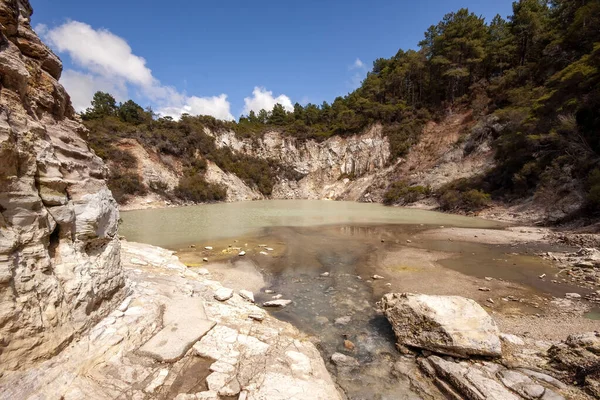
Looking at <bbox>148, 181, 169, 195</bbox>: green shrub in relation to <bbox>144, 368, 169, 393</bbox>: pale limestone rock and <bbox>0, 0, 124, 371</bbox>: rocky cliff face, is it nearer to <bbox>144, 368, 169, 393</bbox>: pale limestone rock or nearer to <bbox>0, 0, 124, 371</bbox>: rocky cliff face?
<bbox>0, 0, 124, 371</bbox>: rocky cliff face

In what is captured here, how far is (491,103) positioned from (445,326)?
41.6 m

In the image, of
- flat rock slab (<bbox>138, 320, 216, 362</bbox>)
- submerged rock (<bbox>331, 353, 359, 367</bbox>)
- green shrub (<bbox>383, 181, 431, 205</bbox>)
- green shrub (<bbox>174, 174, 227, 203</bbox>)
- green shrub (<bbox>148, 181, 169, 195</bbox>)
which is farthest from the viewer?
green shrub (<bbox>174, 174, 227, 203</bbox>)

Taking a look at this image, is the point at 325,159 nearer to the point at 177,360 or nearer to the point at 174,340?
the point at 174,340

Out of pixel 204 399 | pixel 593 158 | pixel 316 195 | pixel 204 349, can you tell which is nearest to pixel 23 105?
pixel 204 349

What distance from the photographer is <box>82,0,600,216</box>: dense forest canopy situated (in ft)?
60.3

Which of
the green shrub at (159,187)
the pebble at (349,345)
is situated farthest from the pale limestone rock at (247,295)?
the green shrub at (159,187)

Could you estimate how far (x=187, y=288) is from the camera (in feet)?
19.4

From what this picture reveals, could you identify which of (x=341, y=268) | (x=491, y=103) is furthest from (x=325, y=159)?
(x=341, y=268)

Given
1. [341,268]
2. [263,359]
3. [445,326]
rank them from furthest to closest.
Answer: [341,268], [445,326], [263,359]

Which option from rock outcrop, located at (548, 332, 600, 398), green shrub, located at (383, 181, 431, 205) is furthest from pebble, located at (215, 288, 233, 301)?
green shrub, located at (383, 181, 431, 205)

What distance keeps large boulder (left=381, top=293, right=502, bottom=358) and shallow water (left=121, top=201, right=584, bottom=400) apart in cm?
45

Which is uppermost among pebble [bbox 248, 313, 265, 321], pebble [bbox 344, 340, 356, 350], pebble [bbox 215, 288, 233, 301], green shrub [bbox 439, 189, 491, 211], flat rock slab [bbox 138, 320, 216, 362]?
green shrub [bbox 439, 189, 491, 211]

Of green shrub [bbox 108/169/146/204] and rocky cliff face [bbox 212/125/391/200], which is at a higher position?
rocky cliff face [bbox 212/125/391/200]

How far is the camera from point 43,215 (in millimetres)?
3246
